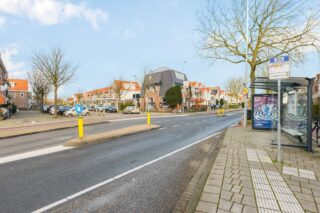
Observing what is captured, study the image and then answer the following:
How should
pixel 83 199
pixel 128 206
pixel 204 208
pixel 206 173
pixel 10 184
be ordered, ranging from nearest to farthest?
pixel 204 208
pixel 128 206
pixel 83 199
pixel 10 184
pixel 206 173

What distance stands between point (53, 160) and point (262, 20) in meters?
17.1

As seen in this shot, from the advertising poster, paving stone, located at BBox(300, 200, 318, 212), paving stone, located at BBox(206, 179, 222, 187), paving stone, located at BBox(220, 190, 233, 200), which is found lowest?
paving stone, located at BBox(300, 200, 318, 212)

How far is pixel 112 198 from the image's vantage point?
11.3 ft

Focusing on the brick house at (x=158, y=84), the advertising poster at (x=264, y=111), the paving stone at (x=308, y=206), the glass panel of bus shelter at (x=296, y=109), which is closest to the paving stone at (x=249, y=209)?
the paving stone at (x=308, y=206)

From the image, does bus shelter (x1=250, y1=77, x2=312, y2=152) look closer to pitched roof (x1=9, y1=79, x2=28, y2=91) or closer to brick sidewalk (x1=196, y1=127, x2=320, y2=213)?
brick sidewalk (x1=196, y1=127, x2=320, y2=213)

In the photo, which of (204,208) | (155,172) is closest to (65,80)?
(155,172)

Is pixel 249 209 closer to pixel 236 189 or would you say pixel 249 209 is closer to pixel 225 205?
pixel 225 205

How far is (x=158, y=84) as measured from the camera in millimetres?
49312

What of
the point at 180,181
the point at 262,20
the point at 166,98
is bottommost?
the point at 180,181

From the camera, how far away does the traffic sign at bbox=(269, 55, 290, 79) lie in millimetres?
5121

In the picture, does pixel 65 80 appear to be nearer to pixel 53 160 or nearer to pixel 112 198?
pixel 53 160

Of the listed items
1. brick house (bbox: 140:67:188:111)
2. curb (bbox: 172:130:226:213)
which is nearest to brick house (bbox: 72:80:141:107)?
brick house (bbox: 140:67:188:111)

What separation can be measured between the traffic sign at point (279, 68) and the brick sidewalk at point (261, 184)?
2527mm

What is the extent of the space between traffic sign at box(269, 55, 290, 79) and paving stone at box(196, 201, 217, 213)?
13.9ft
